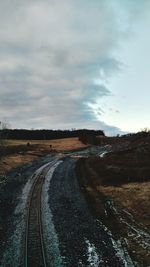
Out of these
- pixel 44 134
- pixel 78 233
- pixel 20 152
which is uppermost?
pixel 44 134

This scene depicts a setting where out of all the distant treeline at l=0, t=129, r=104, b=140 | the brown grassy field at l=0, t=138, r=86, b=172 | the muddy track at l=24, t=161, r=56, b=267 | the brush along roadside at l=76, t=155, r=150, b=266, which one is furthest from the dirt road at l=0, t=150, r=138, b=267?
the distant treeline at l=0, t=129, r=104, b=140

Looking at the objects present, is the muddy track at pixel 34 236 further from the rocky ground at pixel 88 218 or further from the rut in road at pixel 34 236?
the rocky ground at pixel 88 218

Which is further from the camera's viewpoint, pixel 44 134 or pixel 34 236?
pixel 44 134

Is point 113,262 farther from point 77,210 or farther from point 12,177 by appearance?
point 12,177

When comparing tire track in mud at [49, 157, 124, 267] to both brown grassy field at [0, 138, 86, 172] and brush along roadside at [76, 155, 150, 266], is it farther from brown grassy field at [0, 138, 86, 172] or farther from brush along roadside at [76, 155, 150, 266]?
brown grassy field at [0, 138, 86, 172]

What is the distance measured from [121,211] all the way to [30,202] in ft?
27.3

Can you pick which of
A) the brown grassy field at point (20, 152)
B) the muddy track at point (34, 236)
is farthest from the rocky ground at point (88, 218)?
the brown grassy field at point (20, 152)

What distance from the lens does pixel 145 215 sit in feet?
85.3

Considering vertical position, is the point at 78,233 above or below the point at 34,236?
above

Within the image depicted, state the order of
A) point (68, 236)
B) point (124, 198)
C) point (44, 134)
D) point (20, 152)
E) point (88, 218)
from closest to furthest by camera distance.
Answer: point (68, 236)
point (88, 218)
point (124, 198)
point (20, 152)
point (44, 134)

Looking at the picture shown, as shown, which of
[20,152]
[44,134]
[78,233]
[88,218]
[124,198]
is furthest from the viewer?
[44,134]

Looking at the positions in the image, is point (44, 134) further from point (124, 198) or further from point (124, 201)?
point (124, 201)

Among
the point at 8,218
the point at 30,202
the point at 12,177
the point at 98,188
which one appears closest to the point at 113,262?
the point at 8,218

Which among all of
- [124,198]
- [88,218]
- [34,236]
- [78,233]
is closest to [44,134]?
[124,198]
